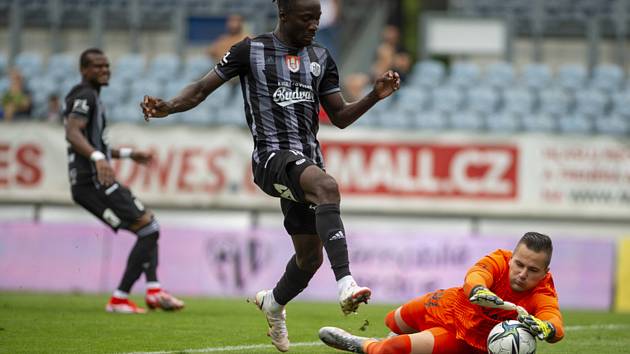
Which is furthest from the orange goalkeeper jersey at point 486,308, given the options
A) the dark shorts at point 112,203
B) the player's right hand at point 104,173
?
the dark shorts at point 112,203

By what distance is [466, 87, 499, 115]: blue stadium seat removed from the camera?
679 inches

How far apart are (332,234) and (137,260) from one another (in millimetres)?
4175

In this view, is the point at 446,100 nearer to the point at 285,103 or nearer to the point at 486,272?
the point at 285,103

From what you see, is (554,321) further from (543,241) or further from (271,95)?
(271,95)

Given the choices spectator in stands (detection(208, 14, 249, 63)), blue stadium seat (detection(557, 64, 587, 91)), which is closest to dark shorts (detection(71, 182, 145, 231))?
spectator in stands (detection(208, 14, 249, 63))

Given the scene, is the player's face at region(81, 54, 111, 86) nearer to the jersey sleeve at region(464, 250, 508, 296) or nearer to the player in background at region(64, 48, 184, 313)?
the player in background at region(64, 48, 184, 313)

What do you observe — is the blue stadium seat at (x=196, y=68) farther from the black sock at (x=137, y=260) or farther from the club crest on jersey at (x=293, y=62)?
the club crest on jersey at (x=293, y=62)

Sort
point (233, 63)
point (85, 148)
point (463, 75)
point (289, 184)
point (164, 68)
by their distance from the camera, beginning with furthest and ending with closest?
1. point (164, 68)
2. point (463, 75)
3. point (85, 148)
4. point (233, 63)
5. point (289, 184)

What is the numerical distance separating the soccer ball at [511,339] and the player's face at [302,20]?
7.68ft

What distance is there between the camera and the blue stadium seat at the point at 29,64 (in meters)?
18.6

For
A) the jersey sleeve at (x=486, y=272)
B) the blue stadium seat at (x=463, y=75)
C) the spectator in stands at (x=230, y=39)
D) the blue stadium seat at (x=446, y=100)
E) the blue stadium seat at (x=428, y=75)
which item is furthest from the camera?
the blue stadium seat at (x=463, y=75)

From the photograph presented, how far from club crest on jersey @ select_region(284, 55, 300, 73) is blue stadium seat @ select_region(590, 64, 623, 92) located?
1197 centimetres

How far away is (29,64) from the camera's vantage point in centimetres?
1889

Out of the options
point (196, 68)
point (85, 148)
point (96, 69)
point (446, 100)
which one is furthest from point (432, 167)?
point (85, 148)
